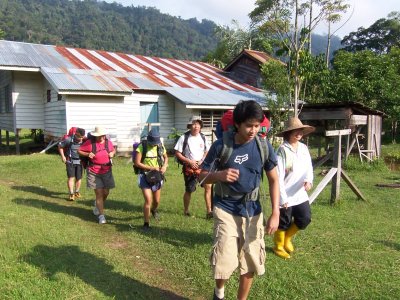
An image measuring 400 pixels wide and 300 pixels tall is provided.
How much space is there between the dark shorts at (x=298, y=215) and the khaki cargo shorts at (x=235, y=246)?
1527 mm

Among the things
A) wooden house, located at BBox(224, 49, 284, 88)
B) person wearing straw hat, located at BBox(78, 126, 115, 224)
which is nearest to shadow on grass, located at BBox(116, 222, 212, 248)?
person wearing straw hat, located at BBox(78, 126, 115, 224)

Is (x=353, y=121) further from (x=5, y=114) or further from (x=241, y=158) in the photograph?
(x=5, y=114)

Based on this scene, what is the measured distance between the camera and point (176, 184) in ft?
35.0

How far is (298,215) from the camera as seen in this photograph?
5.01 metres

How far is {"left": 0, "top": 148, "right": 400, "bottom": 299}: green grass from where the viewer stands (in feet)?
13.9

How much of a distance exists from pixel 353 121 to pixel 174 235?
871cm

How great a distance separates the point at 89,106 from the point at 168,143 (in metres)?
4.09

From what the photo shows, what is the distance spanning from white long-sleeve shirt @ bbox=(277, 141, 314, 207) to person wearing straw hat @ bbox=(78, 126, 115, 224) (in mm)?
3143

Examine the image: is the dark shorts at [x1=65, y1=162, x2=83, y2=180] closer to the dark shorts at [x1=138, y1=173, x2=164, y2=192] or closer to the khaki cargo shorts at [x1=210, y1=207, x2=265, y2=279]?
the dark shorts at [x1=138, y1=173, x2=164, y2=192]

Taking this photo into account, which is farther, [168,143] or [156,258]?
[168,143]

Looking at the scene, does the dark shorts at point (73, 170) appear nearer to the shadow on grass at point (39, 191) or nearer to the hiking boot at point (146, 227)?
the shadow on grass at point (39, 191)

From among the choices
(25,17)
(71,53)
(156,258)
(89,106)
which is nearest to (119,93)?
(89,106)

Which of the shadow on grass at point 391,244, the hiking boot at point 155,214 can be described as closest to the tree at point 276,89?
the hiking boot at point 155,214

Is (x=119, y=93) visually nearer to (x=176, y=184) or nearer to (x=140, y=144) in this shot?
(x=176, y=184)
